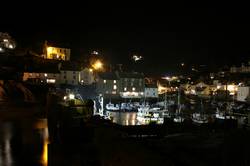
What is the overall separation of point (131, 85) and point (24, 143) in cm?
4127

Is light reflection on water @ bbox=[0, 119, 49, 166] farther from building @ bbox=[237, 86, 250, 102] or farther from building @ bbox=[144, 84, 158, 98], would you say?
building @ bbox=[144, 84, 158, 98]

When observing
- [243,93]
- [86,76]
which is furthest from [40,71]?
[243,93]

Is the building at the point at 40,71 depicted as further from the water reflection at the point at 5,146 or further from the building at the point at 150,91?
the building at the point at 150,91

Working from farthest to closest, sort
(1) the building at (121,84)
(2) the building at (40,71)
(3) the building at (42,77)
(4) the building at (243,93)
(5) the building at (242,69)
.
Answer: (5) the building at (242,69), (1) the building at (121,84), (4) the building at (243,93), (2) the building at (40,71), (3) the building at (42,77)

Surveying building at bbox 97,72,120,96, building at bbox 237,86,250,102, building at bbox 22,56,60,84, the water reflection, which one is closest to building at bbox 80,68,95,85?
building at bbox 97,72,120,96

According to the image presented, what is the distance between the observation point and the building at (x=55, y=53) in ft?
181

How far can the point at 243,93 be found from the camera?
49312 millimetres

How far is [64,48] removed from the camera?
56.9 m

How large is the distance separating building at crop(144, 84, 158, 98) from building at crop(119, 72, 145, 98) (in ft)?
3.43

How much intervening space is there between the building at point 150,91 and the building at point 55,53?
1858 centimetres

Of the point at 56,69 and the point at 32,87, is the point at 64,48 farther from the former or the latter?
the point at 32,87

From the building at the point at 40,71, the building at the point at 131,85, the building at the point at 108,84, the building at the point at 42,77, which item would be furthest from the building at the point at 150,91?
the building at the point at 42,77

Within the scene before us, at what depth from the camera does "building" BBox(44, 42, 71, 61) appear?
181 ft

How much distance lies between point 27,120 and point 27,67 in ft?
62.3
